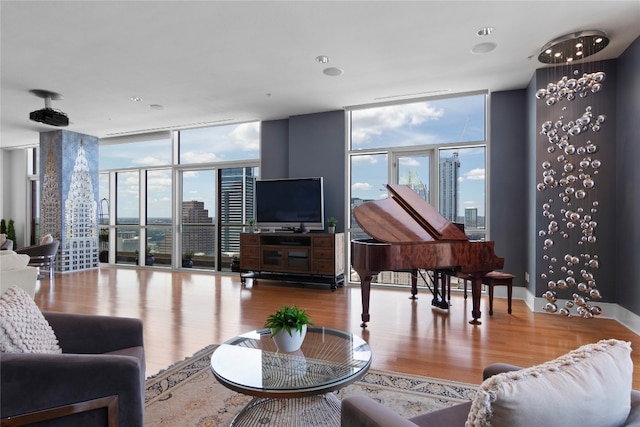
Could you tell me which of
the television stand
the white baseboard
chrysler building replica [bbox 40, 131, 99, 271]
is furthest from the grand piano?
chrysler building replica [bbox 40, 131, 99, 271]

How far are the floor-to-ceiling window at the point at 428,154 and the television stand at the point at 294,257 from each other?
1.90 ft

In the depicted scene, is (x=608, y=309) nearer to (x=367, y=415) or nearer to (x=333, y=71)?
(x=333, y=71)

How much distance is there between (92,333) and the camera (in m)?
1.99

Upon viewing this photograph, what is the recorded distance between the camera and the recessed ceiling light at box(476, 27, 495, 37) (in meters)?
3.54

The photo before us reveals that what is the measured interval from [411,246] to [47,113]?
525cm

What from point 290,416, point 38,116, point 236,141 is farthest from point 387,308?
point 38,116

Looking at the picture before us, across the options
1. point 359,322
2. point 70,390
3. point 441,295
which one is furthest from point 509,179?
point 70,390

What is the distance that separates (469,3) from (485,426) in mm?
3347

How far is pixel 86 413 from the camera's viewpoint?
4.72 feet

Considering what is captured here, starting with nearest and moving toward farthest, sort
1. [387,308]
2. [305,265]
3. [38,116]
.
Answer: [387,308]
[38,116]
[305,265]

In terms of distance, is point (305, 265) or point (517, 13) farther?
point (305, 265)

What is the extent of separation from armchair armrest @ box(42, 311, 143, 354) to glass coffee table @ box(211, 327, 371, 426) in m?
0.50

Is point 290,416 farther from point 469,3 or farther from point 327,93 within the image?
point 327,93

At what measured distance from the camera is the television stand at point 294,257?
589 cm
